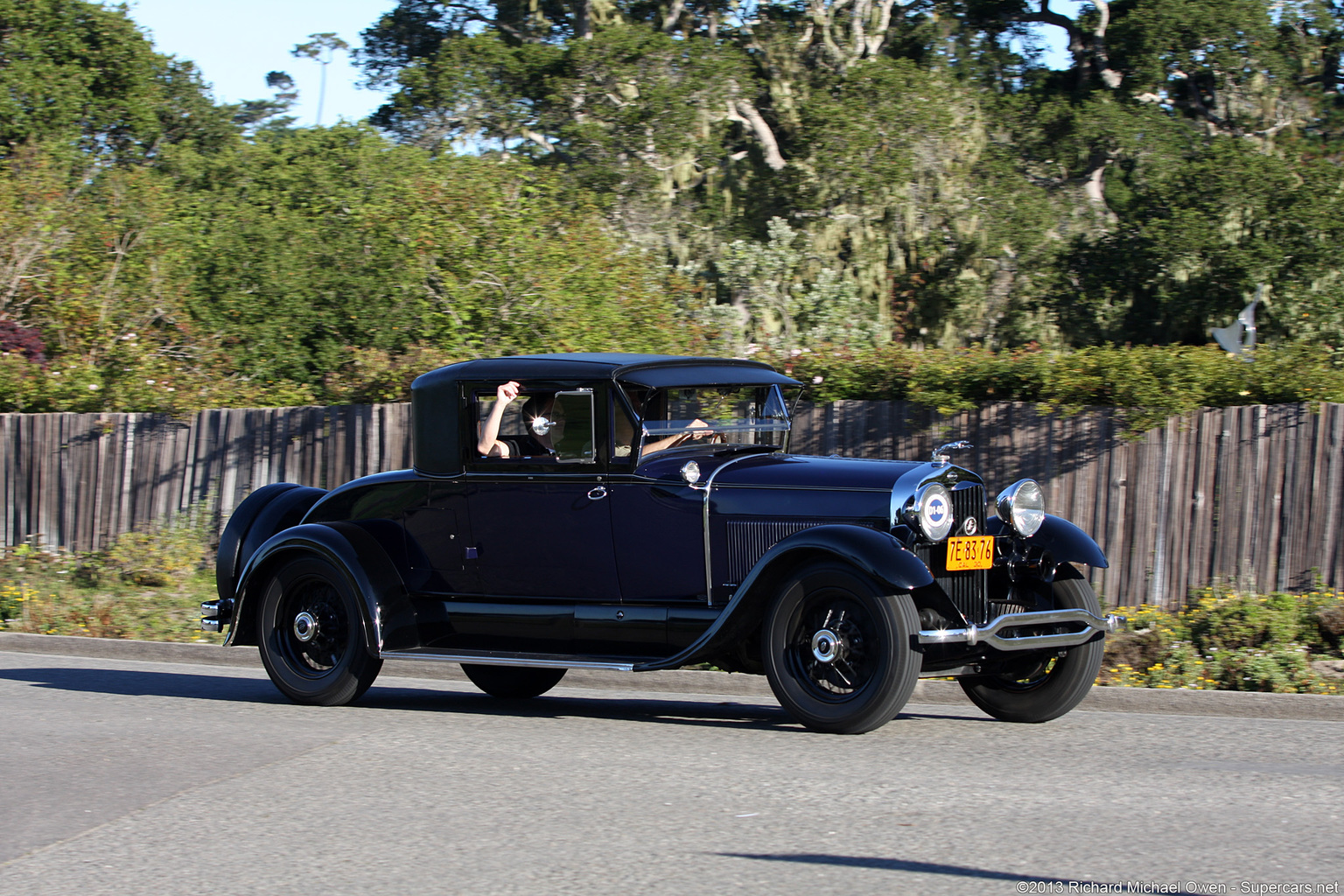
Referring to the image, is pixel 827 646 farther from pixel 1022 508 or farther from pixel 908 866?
pixel 908 866

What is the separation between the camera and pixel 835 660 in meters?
6.48

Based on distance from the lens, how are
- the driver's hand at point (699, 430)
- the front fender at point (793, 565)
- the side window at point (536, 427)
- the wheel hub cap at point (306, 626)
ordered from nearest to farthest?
the front fender at point (793, 565) < the side window at point (536, 427) < the driver's hand at point (699, 430) < the wheel hub cap at point (306, 626)

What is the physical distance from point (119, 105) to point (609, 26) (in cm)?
1255

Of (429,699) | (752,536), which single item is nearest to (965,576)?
(752,536)

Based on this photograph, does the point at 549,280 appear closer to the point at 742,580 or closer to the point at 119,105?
the point at 742,580

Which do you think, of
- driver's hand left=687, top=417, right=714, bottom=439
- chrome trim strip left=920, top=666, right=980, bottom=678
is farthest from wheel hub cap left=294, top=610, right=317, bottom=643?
chrome trim strip left=920, top=666, right=980, bottom=678

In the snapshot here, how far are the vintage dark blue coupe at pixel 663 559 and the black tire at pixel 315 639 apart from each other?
1cm

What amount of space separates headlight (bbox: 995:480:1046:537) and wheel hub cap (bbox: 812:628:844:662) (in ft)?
3.93

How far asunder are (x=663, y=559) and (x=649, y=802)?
6.34 feet

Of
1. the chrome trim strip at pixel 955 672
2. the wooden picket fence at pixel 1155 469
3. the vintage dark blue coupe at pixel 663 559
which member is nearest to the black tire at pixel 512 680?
the vintage dark blue coupe at pixel 663 559

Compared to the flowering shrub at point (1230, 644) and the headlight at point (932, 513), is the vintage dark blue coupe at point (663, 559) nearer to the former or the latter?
the headlight at point (932, 513)

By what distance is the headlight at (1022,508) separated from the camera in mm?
6973

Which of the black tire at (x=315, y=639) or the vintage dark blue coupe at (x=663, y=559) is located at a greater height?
the vintage dark blue coupe at (x=663, y=559)

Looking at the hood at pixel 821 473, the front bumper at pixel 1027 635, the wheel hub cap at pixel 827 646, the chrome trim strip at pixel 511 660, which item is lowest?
the chrome trim strip at pixel 511 660
